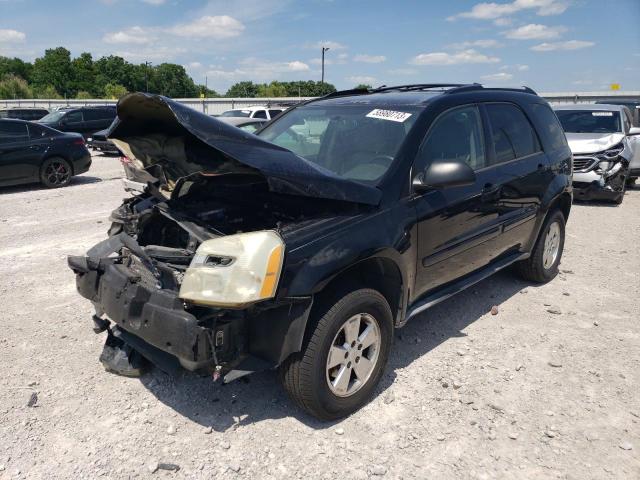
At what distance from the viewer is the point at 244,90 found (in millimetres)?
84250

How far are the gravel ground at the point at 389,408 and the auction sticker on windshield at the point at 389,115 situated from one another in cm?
171

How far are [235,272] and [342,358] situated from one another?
899mm

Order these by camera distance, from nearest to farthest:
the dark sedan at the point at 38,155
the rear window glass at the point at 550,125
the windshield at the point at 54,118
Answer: the rear window glass at the point at 550,125 → the dark sedan at the point at 38,155 → the windshield at the point at 54,118

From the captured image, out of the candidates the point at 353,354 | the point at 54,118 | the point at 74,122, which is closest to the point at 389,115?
the point at 353,354

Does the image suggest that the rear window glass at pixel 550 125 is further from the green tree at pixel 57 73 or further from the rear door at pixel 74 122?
the green tree at pixel 57 73

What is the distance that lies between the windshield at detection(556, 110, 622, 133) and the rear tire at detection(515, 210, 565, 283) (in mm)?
6118

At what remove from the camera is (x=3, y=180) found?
33.5ft

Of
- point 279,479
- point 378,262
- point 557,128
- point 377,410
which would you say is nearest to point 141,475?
point 279,479

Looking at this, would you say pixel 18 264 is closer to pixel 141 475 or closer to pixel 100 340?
pixel 100 340

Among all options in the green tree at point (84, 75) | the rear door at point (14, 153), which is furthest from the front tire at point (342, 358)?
the green tree at point (84, 75)

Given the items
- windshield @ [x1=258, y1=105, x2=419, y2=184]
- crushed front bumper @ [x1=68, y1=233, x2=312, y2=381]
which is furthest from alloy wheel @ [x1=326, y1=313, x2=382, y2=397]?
windshield @ [x1=258, y1=105, x2=419, y2=184]

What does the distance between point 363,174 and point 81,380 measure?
231 cm

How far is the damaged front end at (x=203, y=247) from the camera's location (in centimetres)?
236

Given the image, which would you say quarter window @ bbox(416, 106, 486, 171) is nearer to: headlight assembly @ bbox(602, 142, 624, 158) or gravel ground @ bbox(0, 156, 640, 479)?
gravel ground @ bbox(0, 156, 640, 479)
